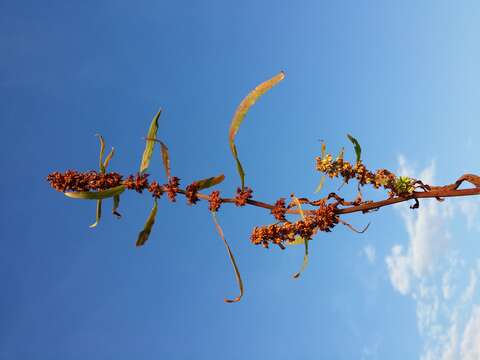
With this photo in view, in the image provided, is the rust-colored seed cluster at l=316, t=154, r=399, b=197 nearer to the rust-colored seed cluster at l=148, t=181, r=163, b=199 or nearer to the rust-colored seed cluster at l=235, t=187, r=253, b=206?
the rust-colored seed cluster at l=235, t=187, r=253, b=206

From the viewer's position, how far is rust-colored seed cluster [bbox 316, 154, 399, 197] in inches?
169

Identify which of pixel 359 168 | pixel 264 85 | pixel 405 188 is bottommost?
Answer: pixel 405 188

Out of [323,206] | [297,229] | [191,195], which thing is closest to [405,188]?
[323,206]

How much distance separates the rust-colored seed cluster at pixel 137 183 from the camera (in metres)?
4.09

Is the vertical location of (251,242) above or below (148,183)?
below

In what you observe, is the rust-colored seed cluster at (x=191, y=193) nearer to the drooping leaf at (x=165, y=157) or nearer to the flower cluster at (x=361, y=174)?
the drooping leaf at (x=165, y=157)

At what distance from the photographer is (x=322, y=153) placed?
4492 millimetres

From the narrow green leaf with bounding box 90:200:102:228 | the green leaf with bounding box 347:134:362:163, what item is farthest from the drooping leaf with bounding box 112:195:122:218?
the green leaf with bounding box 347:134:362:163

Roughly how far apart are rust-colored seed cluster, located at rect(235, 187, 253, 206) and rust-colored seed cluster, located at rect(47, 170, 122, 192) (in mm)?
1199

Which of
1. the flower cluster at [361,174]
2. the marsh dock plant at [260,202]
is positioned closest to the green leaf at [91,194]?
A: the marsh dock plant at [260,202]

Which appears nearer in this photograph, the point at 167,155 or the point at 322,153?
the point at 167,155

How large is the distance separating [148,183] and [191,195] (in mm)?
458

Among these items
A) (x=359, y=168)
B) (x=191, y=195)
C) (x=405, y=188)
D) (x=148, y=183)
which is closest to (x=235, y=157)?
(x=191, y=195)

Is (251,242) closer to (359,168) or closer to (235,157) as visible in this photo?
(235,157)
